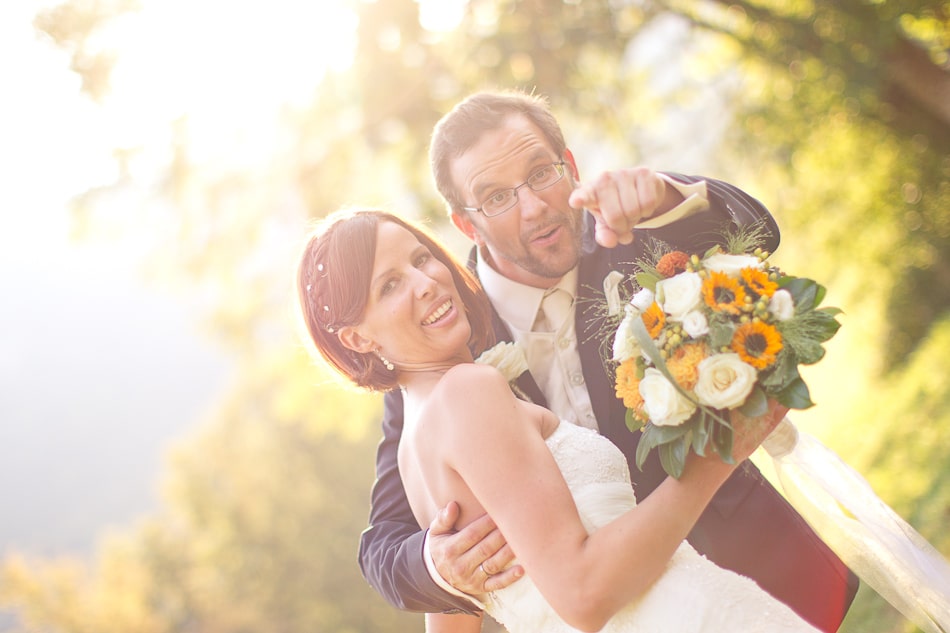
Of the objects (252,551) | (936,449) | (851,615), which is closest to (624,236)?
(851,615)

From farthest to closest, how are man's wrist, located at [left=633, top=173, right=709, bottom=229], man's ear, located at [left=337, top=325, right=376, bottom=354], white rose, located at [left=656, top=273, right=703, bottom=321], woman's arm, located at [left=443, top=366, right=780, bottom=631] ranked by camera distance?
man's ear, located at [left=337, top=325, right=376, bottom=354]
man's wrist, located at [left=633, top=173, right=709, bottom=229]
white rose, located at [left=656, top=273, right=703, bottom=321]
woman's arm, located at [left=443, top=366, right=780, bottom=631]

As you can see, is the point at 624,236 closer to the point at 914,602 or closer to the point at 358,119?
the point at 914,602

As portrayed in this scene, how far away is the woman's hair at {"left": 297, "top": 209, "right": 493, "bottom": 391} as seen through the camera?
8.48ft

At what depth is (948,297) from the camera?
12.9 meters

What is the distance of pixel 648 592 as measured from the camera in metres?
2.35

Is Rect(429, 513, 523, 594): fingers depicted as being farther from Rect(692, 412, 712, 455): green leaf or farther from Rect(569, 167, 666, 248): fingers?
Rect(569, 167, 666, 248): fingers

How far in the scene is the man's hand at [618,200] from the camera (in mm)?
2334

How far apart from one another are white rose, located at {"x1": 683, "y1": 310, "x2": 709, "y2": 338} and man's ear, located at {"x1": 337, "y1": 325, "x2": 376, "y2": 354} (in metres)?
1.01

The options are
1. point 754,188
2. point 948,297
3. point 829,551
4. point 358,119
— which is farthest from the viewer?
point 754,188

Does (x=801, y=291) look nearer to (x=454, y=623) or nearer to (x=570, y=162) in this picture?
(x=570, y=162)

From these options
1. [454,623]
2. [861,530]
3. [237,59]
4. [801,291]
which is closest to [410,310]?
[801,291]

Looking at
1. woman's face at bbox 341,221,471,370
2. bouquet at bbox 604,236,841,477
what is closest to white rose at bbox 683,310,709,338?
bouquet at bbox 604,236,841,477

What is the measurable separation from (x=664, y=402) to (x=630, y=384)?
167 mm

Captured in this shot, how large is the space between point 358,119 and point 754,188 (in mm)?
6651
